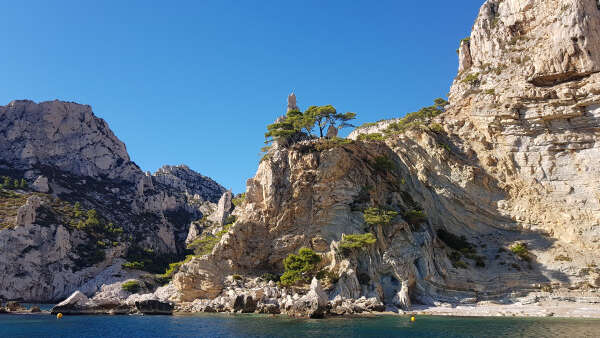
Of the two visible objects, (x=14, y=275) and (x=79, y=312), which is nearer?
(x=79, y=312)

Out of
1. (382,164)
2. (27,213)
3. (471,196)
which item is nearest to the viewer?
(471,196)

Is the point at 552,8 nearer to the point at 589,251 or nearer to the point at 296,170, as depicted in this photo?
the point at 589,251

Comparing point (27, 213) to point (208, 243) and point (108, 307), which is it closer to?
point (208, 243)

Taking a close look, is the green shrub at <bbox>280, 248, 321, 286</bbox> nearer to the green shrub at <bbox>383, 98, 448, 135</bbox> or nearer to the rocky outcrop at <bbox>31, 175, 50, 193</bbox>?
the green shrub at <bbox>383, 98, 448, 135</bbox>

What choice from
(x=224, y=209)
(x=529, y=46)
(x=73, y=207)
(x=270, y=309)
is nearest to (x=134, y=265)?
(x=73, y=207)

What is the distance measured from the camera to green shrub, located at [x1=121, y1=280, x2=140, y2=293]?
73.3 metres

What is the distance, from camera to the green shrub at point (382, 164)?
6250 centimetres

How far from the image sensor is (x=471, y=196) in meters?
61.6

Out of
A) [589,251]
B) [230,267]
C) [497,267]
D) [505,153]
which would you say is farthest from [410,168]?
[230,267]

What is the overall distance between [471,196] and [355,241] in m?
22.0

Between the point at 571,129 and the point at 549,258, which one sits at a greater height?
the point at 571,129

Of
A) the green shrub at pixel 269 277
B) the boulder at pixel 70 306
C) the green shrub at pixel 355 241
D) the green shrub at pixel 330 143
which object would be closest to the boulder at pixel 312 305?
the green shrub at pixel 355 241

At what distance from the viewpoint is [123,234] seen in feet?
306

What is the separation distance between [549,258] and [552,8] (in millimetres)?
38727
